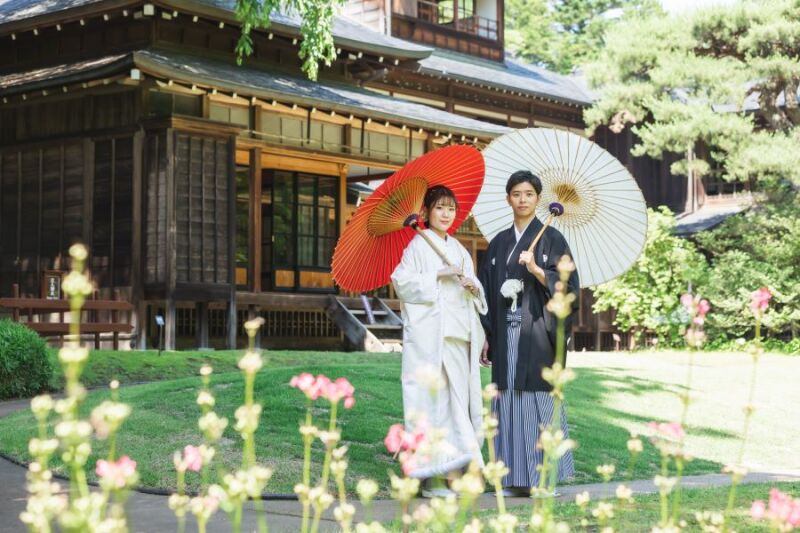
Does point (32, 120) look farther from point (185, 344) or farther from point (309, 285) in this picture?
point (309, 285)

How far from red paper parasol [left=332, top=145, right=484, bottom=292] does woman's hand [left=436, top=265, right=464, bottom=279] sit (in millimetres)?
447

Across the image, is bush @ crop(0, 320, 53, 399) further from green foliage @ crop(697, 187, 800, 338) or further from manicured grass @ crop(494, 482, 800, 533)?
green foliage @ crop(697, 187, 800, 338)

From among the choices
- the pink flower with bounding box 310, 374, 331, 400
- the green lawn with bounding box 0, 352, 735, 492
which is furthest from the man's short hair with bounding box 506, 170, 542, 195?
the pink flower with bounding box 310, 374, 331, 400

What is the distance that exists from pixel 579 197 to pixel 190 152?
955 cm

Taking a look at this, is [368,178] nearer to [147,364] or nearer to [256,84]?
[256,84]

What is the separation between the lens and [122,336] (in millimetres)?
15570

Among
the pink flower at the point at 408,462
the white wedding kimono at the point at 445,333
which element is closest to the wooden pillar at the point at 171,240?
the white wedding kimono at the point at 445,333

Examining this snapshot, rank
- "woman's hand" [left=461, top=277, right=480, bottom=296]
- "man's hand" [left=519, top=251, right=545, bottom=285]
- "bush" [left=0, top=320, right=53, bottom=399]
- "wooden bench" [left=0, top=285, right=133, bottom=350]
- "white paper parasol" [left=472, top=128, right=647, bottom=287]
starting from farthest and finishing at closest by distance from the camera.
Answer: "wooden bench" [left=0, top=285, right=133, bottom=350] → "bush" [left=0, top=320, right=53, bottom=399] → "white paper parasol" [left=472, top=128, right=647, bottom=287] → "woman's hand" [left=461, top=277, right=480, bottom=296] → "man's hand" [left=519, top=251, right=545, bottom=285]

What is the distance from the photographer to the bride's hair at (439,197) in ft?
21.4

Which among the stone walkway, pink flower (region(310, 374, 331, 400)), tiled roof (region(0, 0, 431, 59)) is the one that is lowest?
the stone walkway

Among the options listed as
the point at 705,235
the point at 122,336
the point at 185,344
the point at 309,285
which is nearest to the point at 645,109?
the point at 705,235

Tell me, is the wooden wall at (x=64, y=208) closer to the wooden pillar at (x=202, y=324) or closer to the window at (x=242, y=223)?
the wooden pillar at (x=202, y=324)

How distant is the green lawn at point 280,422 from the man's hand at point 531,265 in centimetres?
168

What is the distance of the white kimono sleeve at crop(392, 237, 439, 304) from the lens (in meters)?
6.35
